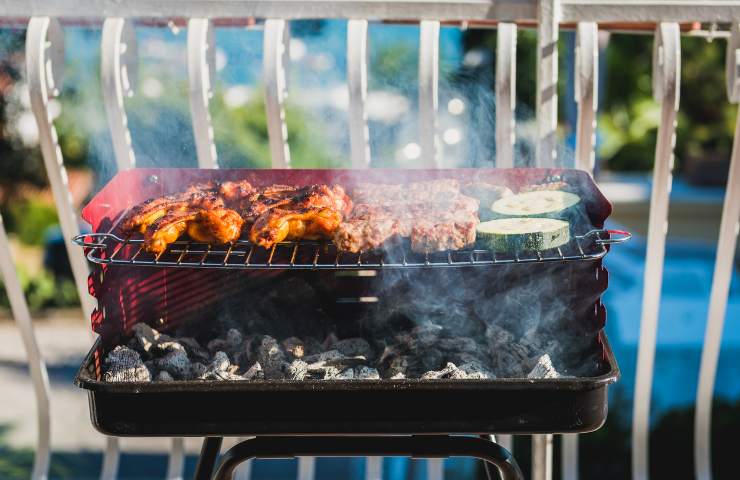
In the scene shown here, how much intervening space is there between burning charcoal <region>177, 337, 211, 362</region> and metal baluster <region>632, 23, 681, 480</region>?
1.31 metres

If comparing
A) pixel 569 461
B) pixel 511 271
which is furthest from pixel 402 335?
pixel 569 461

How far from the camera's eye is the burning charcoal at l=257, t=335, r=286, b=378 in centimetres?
197

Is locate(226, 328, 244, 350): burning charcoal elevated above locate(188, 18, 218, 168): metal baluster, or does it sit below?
below

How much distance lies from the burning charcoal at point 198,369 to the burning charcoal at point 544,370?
0.76 meters

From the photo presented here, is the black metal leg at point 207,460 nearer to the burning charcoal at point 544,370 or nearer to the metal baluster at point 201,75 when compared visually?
the burning charcoal at point 544,370

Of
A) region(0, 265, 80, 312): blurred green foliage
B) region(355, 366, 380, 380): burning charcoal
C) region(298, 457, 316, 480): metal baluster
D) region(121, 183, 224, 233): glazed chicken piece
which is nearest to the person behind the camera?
region(355, 366, 380, 380): burning charcoal

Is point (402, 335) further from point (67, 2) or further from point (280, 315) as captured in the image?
point (67, 2)

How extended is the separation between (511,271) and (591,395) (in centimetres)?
46

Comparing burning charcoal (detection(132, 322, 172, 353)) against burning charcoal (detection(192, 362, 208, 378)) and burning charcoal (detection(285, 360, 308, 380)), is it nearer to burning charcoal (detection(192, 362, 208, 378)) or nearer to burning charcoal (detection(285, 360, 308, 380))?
burning charcoal (detection(192, 362, 208, 378))

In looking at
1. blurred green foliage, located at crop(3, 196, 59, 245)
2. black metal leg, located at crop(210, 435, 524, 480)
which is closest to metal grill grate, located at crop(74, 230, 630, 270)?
black metal leg, located at crop(210, 435, 524, 480)

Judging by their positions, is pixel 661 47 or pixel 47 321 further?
pixel 47 321

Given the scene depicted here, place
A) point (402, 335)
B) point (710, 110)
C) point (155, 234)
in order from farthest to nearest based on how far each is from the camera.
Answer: point (710, 110), point (402, 335), point (155, 234)

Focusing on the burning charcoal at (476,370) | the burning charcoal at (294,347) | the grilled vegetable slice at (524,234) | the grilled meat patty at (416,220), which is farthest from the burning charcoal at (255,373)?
the grilled vegetable slice at (524,234)

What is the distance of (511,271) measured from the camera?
2.11 m
